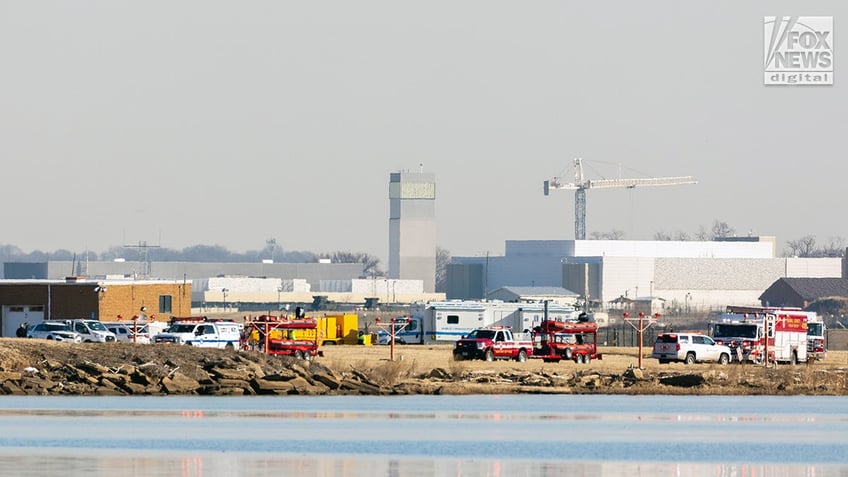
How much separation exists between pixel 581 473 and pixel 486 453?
157 inches

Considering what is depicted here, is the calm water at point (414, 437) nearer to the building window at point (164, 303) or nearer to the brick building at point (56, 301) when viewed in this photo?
the brick building at point (56, 301)

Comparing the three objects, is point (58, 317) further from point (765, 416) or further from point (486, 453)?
point (486, 453)

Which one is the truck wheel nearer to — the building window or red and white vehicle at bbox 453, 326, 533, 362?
red and white vehicle at bbox 453, 326, 533, 362

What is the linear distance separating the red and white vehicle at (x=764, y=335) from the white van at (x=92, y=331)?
2692 centimetres

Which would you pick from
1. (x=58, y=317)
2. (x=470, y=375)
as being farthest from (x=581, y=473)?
(x=58, y=317)

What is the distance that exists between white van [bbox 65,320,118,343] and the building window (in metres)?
19.9

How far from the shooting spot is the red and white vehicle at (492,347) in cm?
7125

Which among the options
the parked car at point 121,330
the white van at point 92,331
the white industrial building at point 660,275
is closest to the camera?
the white van at point 92,331

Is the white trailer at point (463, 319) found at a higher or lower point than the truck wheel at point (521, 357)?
higher

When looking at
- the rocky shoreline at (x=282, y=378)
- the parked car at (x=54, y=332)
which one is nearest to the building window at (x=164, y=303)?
the parked car at (x=54, y=332)

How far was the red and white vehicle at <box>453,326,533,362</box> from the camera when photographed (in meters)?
71.2

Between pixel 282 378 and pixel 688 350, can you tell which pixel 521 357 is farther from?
pixel 282 378

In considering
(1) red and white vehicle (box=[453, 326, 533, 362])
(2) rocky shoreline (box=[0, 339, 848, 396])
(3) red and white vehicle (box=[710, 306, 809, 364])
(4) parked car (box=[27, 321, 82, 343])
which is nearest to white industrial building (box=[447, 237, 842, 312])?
(3) red and white vehicle (box=[710, 306, 809, 364])

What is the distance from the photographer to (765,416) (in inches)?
1790
